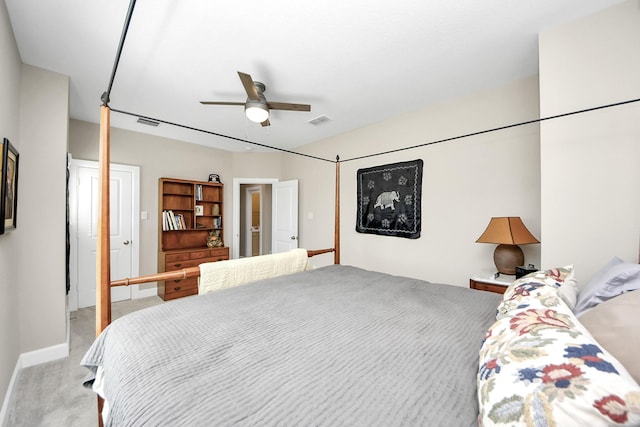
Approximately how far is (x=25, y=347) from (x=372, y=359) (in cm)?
310

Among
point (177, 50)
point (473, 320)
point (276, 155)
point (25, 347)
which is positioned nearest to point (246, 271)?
point (473, 320)

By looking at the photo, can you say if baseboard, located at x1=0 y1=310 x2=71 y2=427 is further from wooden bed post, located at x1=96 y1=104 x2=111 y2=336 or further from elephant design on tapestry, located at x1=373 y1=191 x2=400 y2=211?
elephant design on tapestry, located at x1=373 y1=191 x2=400 y2=211

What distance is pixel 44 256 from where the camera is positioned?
231 cm

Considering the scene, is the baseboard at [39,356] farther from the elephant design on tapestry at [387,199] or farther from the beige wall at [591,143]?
the beige wall at [591,143]

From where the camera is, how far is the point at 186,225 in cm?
438

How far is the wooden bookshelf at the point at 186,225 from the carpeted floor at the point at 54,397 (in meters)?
1.45

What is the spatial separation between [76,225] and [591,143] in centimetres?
536

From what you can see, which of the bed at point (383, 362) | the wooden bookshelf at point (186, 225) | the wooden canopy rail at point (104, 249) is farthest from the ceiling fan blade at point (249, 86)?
the wooden bookshelf at point (186, 225)

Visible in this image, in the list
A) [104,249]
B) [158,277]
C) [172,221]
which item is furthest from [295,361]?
[172,221]

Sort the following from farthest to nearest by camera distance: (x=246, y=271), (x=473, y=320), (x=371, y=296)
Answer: (x=246, y=271) < (x=371, y=296) < (x=473, y=320)

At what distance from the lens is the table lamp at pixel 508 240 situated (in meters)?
2.14

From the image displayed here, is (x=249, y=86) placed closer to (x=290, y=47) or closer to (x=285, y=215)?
(x=290, y=47)

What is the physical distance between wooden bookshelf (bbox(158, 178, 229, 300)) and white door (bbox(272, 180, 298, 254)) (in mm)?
989

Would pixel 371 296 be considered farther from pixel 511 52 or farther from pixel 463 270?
pixel 511 52
